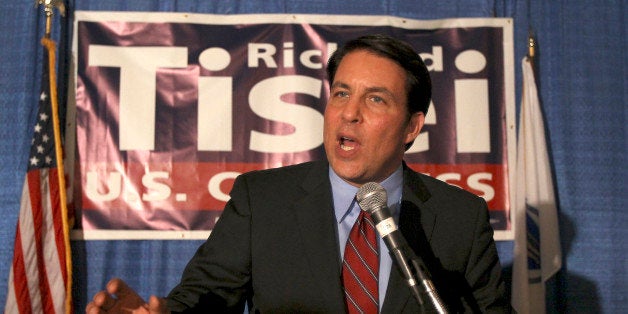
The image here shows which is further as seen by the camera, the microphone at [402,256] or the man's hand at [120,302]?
the man's hand at [120,302]

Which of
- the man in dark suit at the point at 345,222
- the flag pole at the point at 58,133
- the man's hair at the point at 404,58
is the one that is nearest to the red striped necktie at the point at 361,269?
the man in dark suit at the point at 345,222

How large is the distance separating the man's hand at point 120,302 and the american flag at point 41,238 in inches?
72.9

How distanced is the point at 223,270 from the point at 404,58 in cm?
74

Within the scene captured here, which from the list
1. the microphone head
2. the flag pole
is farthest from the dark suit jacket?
the flag pole

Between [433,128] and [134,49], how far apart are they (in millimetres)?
1507

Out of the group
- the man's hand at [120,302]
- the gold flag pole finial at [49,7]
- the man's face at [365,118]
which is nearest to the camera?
the man's hand at [120,302]

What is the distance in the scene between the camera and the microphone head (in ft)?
3.73

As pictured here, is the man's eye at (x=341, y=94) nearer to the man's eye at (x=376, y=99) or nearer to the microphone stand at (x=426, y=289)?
the man's eye at (x=376, y=99)

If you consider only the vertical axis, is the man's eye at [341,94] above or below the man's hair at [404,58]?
below

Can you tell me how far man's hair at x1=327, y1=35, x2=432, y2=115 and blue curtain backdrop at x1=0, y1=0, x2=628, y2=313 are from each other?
1529mm

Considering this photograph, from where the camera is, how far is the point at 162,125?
3.15 metres

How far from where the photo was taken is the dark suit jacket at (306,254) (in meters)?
1.58

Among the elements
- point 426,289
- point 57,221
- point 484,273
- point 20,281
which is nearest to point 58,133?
Result: point 57,221

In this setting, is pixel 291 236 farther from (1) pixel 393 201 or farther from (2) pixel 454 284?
(2) pixel 454 284
